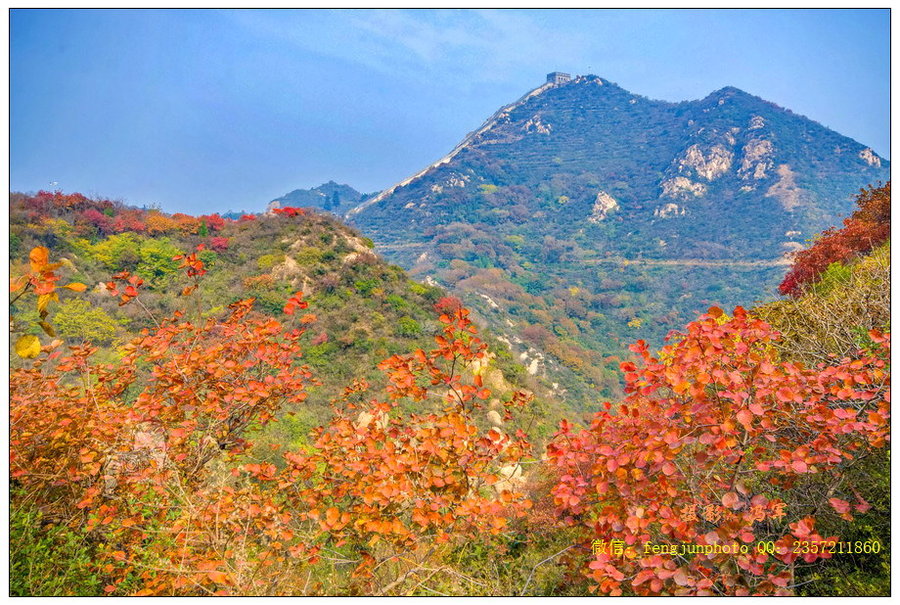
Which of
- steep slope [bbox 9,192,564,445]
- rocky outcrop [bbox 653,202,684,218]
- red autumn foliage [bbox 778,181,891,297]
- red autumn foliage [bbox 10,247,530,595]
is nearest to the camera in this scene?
red autumn foliage [bbox 10,247,530,595]

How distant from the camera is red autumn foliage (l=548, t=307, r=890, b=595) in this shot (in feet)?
8.06

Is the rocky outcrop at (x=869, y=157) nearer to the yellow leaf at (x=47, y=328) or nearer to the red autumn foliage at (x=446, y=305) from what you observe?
the red autumn foliage at (x=446, y=305)

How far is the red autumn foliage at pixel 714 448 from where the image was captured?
2.46 meters

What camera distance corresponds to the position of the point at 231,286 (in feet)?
59.9

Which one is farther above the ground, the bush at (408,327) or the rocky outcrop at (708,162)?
the rocky outcrop at (708,162)

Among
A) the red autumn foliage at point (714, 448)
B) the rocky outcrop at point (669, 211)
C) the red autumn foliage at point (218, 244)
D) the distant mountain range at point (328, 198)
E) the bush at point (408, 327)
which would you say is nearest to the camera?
the red autumn foliage at point (714, 448)

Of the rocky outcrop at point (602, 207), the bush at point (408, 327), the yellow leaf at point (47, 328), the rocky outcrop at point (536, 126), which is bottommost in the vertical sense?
the yellow leaf at point (47, 328)

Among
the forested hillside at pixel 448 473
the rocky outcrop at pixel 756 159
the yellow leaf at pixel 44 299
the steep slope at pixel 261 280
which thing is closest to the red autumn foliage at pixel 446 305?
the steep slope at pixel 261 280

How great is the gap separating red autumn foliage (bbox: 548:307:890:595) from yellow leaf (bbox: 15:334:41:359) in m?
2.62

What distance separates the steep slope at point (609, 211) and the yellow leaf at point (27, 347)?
29.9 metres

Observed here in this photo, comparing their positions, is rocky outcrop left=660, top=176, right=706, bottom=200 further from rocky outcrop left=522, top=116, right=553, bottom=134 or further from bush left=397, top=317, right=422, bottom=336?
bush left=397, top=317, right=422, bottom=336

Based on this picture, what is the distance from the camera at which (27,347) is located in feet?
5.30

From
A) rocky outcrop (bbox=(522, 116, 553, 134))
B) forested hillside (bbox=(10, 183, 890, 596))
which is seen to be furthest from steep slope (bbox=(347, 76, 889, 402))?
forested hillside (bbox=(10, 183, 890, 596))

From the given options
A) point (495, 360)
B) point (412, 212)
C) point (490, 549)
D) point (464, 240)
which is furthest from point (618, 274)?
point (490, 549)
